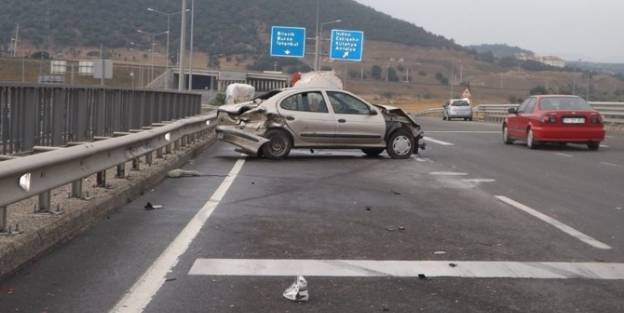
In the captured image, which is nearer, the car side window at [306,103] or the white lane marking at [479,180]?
the white lane marking at [479,180]

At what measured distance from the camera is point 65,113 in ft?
48.0

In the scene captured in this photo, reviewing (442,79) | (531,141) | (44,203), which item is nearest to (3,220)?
(44,203)

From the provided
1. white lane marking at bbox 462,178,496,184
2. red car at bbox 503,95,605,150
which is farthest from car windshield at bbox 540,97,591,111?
white lane marking at bbox 462,178,496,184

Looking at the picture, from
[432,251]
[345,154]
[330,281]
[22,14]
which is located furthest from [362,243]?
[22,14]

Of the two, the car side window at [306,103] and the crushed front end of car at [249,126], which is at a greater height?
the car side window at [306,103]

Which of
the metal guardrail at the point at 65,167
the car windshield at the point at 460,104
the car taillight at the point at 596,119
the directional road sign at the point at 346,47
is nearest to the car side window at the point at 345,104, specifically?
the metal guardrail at the point at 65,167

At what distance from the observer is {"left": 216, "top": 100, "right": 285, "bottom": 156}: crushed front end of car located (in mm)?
16016

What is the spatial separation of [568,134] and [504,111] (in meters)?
29.9

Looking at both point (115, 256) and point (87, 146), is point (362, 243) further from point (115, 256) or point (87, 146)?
point (87, 146)

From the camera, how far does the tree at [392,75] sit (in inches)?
4653

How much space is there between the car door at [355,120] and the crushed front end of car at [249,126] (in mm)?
1229

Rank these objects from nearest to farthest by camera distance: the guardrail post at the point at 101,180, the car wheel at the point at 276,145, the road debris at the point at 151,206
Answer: the road debris at the point at 151,206
the guardrail post at the point at 101,180
the car wheel at the point at 276,145

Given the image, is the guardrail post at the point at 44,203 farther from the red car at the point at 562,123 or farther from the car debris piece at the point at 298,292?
the red car at the point at 562,123

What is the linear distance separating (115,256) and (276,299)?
1894 millimetres
